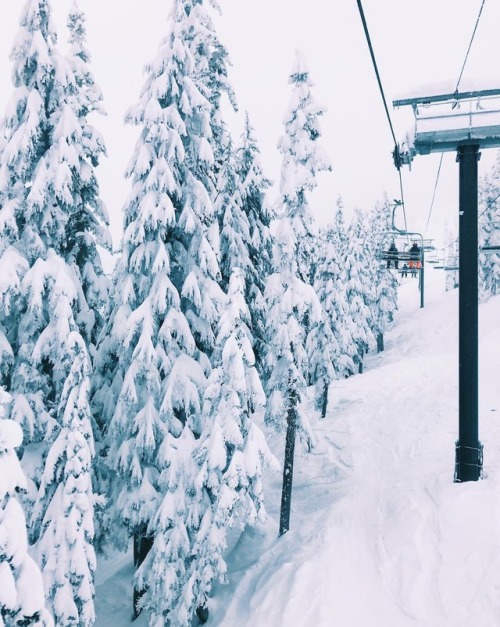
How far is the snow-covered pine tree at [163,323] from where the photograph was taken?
41.5 ft

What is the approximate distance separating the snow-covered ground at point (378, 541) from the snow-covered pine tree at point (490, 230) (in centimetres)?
2784

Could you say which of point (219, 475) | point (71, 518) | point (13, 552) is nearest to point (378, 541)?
point (219, 475)

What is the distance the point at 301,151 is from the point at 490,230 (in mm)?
41754

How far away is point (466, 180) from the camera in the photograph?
487 inches

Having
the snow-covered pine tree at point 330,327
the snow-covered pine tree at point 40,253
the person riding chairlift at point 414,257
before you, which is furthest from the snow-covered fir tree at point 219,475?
the snow-covered pine tree at point 330,327

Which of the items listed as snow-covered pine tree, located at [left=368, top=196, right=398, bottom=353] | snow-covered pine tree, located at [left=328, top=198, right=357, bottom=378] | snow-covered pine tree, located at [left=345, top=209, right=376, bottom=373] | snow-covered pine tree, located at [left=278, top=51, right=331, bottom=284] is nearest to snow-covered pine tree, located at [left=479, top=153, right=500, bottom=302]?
snow-covered pine tree, located at [left=368, top=196, right=398, bottom=353]

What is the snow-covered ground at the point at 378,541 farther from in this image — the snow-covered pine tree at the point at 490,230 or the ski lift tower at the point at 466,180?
the snow-covered pine tree at the point at 490,230

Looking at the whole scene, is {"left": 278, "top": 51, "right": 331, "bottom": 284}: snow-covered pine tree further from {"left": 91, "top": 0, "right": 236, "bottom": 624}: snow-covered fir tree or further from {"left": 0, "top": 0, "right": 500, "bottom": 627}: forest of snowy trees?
{"left": 91, "top": 0, "right": 236, "bottom": 624}: snow-covered fir tree

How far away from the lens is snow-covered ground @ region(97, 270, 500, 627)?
33.2 feet

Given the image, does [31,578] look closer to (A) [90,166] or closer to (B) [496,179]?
(A) [90,166]

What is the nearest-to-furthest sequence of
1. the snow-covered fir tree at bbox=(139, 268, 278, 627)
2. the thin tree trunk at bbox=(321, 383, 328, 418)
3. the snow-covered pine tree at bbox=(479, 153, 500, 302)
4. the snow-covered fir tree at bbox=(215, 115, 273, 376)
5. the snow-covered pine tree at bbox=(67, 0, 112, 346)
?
the snow-covered fir tree at bbox=(139, 268, 278, 627) → the snow-covered pine tree at bbox=(67, 0, 112, 346) → the snow-covered fir tree at bbox=(215, 115, 273, 376) → the thin tree trunk at bbox=(321, 383, 328, 418) → the snow-covered pine tree at bbox=(479, 153, 500, 302)

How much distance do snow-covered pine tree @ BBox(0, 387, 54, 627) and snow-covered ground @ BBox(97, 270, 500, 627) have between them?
6.86m

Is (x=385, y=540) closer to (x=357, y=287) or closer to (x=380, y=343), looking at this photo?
(x=357, y=287)

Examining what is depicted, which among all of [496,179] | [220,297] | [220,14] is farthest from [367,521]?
[496,179]
